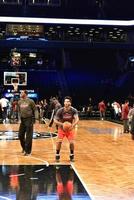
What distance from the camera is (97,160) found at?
1165 centimetres

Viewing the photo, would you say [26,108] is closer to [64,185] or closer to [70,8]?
[64,185]

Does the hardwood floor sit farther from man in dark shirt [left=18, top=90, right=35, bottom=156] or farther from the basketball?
the basketball

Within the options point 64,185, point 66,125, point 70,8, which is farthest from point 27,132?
point 70,8

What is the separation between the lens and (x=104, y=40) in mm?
46781

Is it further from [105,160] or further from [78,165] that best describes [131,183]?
[105,160]

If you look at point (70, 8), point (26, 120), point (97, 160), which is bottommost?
point (97, 160)

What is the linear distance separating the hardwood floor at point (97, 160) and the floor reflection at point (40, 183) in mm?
249

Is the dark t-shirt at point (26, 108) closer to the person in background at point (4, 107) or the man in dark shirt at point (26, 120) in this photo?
the man in dark shirt at point (26, 120)

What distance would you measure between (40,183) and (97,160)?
3452mm

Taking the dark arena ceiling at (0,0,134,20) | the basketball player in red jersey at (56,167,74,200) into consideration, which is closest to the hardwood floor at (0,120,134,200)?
the basketball player in red jersey at (56,167,74,200)

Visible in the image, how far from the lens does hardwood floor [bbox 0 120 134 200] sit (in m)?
8.01

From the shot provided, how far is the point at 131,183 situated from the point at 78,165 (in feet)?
7.73

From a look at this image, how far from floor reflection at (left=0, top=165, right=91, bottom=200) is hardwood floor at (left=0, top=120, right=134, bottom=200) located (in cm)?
25

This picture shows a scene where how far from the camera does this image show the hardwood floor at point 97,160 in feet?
26.3
